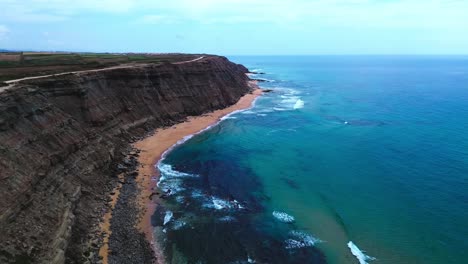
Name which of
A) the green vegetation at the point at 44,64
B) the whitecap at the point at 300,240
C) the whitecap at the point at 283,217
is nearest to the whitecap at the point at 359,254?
the whitecap at the point at 300,240

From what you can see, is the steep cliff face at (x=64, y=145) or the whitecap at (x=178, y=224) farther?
the whitecap at (x=178, y=224)

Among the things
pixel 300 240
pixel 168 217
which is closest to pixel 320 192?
pixel 300 240

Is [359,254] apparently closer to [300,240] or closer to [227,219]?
[300,240]

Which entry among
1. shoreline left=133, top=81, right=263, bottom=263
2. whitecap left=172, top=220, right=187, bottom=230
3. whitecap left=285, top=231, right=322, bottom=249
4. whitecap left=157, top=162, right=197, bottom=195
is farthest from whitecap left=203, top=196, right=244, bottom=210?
whitecap left=285, top=231, right=322, bottom=249

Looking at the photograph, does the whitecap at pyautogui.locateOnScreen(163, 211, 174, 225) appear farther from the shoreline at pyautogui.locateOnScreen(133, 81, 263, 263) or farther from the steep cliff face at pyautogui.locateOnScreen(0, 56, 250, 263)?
the steep cliff face at pyautogui.locateOnScreen(0, 56, 250, 263)

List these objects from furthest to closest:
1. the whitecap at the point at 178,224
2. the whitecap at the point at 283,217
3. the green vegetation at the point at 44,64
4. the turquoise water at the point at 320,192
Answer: the green vegetation at the point at 44,64
the whitecap at the point at 283,217
the whitecap at the point at 178,224
the turquoise water at the point at 320,192

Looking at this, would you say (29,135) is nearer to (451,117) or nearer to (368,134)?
(368,134)

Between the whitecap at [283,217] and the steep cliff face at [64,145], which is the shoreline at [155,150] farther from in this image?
the whitecap at [283,217]
